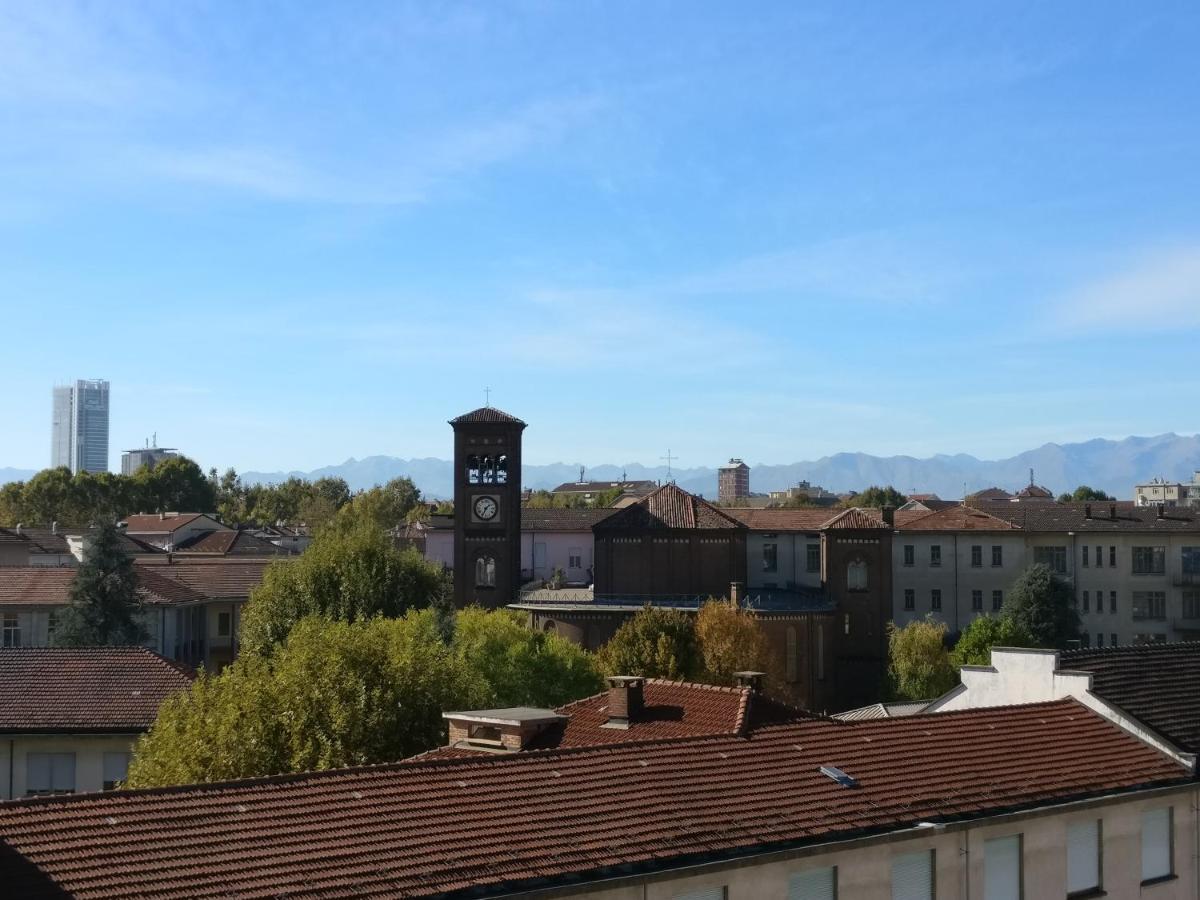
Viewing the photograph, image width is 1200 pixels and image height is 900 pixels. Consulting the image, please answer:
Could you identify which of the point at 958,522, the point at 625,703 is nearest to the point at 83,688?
the point at 625,703

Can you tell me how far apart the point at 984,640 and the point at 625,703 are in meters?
41.5

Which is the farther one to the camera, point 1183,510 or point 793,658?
point 1183,510

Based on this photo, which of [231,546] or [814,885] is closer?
[814,885]

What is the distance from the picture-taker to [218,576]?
6562 cm

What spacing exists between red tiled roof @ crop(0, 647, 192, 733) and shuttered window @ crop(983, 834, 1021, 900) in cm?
2145

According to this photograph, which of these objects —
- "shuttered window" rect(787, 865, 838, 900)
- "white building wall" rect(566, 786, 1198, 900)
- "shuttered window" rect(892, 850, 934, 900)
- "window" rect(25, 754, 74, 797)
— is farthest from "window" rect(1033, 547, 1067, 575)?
"shuttered window" rect(787, 865, 838, 900)

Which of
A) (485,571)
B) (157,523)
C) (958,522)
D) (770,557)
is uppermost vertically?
(958,522)

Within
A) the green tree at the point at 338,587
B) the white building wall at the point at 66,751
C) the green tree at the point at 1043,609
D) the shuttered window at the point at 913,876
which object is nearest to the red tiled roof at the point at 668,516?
the green tree at the point at 1043,609

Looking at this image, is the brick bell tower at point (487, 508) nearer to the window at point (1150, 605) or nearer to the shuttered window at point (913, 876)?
the window at point (1150, 605)

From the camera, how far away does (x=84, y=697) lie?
110 feet

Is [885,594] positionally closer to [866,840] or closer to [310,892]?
[866,840]

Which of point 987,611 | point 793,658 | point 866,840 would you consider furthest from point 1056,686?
point 987,611

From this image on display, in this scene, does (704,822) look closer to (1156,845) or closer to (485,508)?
(1156,845)

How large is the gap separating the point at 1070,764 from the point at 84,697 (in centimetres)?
2366
